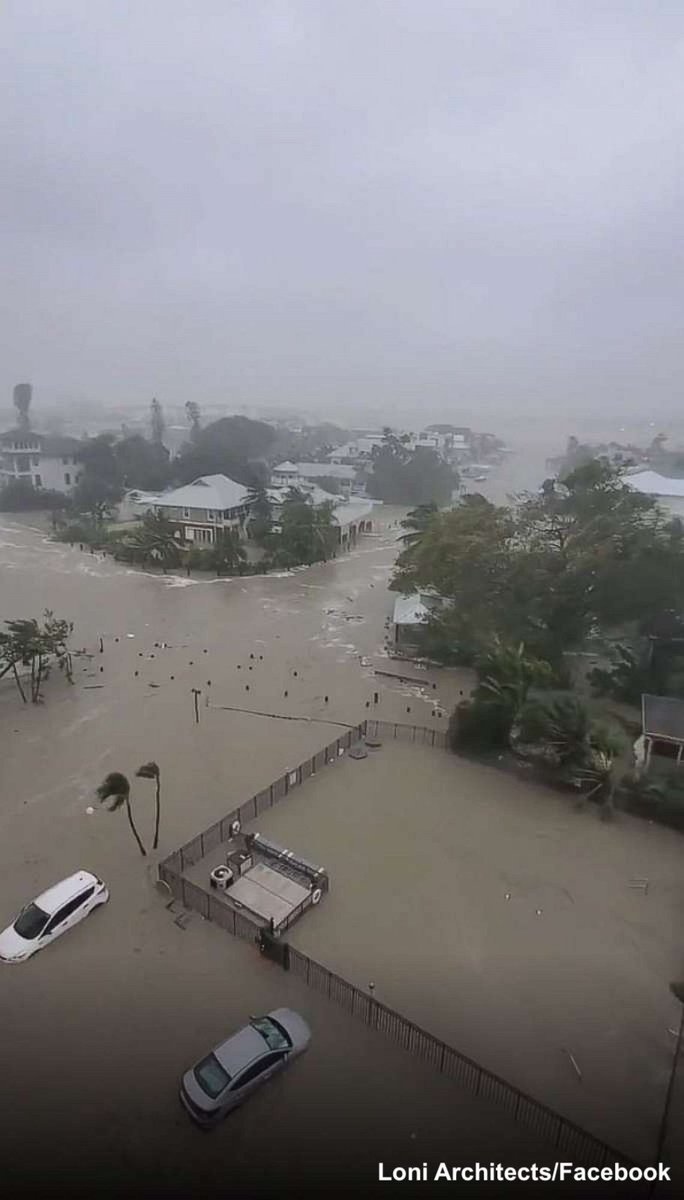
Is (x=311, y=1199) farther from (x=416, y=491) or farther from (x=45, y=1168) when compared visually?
(x=416, y=491)

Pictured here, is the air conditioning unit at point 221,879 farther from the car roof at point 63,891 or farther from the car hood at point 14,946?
the car hood at point 14,946

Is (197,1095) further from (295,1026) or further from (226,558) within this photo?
(226,558)

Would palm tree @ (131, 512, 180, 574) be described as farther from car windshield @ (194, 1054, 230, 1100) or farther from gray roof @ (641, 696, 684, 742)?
car windshield @ (194, 1054, 230, 1100)

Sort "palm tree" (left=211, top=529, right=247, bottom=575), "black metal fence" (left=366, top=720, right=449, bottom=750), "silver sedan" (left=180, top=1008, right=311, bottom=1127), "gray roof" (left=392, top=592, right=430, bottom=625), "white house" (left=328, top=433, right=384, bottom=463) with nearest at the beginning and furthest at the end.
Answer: "silver sedan" (left=180, top=1008, right=311, bottom=1127) < "black metal fence" (left=366, top=720, right=449, bottom=750) < "gray roof" (left=392, top=592, right=430, bottom=625) < "palm tree" (left=211, top=529, right=247, bottom=575) < "white house" (left=328, top=433, right=384, bottom=463)

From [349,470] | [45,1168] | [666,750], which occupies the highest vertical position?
[349,470]

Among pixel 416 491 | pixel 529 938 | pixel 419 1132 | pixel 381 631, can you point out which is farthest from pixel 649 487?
pixel 419 1132

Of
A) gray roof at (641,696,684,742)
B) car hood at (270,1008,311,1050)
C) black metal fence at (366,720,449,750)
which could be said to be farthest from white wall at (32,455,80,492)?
car hood at (270,1008,311,1050)
